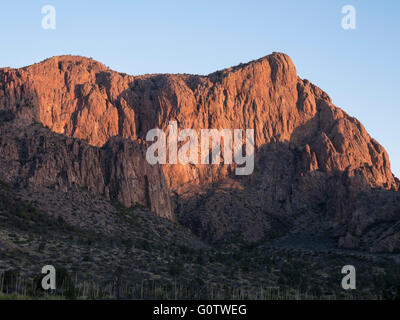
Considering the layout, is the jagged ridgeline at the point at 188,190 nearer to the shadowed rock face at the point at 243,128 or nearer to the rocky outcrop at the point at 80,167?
the rocky outcrop at the point at 80,167

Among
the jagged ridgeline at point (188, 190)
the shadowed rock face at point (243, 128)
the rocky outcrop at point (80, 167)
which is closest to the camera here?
the jagged ridgeline at point (188, 190)

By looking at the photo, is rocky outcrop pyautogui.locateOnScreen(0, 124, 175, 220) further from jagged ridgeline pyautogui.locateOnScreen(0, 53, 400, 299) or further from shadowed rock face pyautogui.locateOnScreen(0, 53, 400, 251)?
shadowed rock face pyautogui.locateOnScreen(0, 53, 400, 251)

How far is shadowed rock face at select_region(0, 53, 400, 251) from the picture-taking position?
437 feet

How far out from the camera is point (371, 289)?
260 ft

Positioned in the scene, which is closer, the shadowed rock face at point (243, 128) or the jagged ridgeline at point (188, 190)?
the jagged ridgeline at point (188, 190)

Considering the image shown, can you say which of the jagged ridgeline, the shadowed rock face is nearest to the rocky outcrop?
the jagged ridgeline

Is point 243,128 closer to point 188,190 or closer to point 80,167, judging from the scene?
point 188,190

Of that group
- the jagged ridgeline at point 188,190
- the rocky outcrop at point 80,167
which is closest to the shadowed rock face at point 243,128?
the jagged ridgeline at point 188,190

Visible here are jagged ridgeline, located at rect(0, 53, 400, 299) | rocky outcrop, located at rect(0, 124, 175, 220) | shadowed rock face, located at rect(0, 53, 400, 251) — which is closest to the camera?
jagged ridgeline, located at rect(0, 53, 400, 299)

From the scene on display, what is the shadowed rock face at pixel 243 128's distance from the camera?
133125 millimetres

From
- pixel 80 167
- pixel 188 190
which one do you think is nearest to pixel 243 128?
pixel 188 190

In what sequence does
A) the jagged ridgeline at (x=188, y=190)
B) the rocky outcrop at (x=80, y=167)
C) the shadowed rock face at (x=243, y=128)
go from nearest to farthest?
1. the jagged ridgeline at (x=188, y=190)
2. the rocky outcrop at (x=80, y=167)
3. the shadowed rock face at (x=243, y=128)

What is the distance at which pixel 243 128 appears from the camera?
16138cm

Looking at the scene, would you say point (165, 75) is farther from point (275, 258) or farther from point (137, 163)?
point (275, 258)
